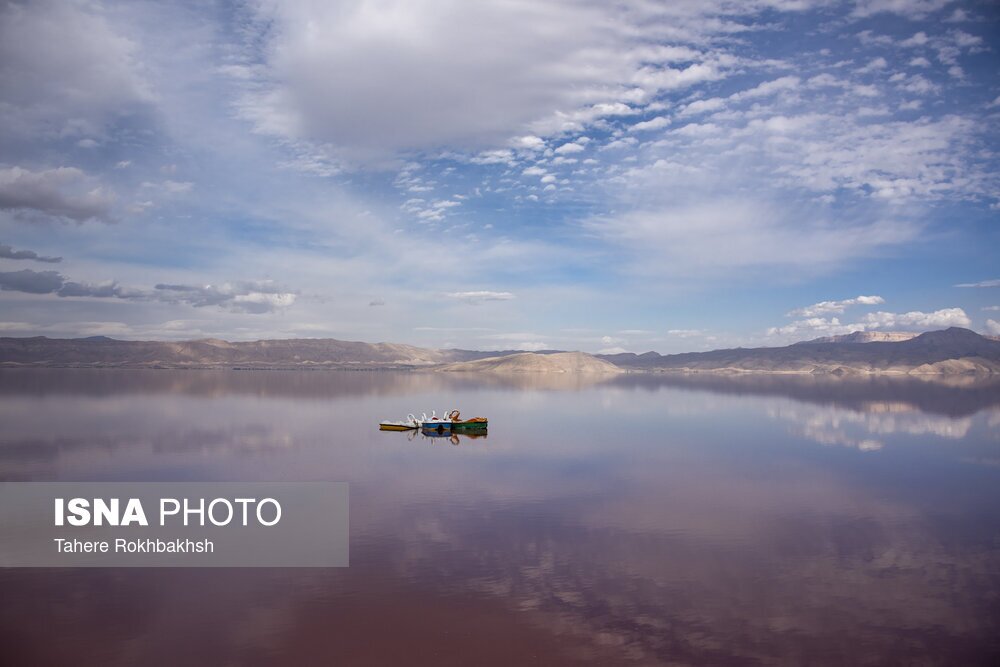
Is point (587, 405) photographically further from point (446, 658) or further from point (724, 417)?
point (446, 658)

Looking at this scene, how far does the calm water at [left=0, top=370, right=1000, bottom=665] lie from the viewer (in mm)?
14430

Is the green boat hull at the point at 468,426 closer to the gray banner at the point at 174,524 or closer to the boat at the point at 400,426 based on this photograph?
the boat at the point at 400,426

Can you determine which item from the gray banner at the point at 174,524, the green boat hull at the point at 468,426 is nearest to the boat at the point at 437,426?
the green boat hull at the point at 468,426

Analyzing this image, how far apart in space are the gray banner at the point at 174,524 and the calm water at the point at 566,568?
3.85 feet

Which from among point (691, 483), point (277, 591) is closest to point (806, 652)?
point (277, 591)

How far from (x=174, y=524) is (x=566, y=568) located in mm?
16296

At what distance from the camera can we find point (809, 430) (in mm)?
58062

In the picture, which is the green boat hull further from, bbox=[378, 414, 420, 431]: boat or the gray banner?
the gray banner

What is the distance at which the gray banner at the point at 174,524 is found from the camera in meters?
20.1

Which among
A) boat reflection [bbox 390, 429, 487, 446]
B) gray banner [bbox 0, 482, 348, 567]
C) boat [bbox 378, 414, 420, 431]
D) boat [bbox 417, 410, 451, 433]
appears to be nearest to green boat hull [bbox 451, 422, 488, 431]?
boat [bbox 417, 410, 451, 433]

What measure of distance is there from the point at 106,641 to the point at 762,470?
1378 inches

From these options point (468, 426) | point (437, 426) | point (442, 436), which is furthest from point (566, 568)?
point (437, 426)

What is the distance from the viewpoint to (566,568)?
19625 millimetres

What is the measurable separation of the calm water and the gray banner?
117cm
